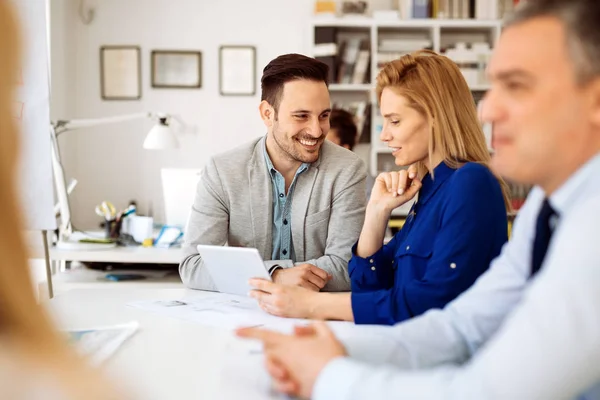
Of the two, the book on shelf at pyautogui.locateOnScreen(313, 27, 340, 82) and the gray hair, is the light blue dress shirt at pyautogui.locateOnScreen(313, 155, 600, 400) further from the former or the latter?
the book on shelf at pyautogui.locateOnScreen(313, 27, 340, 82)

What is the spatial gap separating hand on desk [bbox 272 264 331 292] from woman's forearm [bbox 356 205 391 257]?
0.44 ft

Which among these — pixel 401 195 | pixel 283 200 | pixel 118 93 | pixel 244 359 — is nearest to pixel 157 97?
pixel 118 93

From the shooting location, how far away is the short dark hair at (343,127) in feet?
13.1

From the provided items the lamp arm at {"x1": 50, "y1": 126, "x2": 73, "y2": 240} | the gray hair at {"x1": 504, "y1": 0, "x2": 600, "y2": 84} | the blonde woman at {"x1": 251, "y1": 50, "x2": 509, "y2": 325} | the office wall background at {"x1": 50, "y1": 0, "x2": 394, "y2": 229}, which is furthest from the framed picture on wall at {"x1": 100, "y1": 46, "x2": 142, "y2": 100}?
the gray hair at {"x1": 504, "y1": 0, "x2": 600, "y2": 84}

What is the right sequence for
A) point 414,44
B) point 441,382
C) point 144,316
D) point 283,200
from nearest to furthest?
point 441,382 → point 144,316 → point 283,200 → point 414,44

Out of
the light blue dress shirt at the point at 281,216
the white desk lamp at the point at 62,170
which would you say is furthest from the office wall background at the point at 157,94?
the light blue dress shirt at the point at 281,216

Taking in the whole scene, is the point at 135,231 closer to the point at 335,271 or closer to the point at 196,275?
the point at 196,275

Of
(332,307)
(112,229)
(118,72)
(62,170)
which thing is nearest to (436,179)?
(332,307)

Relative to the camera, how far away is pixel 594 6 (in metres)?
0.87

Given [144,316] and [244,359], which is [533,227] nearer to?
[244,359]

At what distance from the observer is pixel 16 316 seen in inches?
18.6

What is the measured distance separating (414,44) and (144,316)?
3.92 meters

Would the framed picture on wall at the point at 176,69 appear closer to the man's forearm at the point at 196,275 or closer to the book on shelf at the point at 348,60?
the book on shelf at the point at 348,60

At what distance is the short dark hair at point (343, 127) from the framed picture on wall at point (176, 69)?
1.59m
